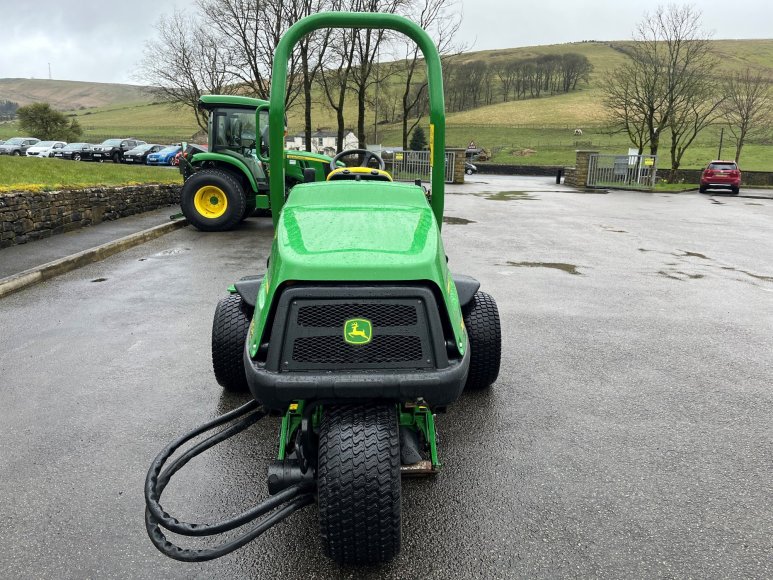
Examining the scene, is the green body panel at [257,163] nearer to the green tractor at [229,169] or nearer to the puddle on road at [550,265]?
the green tractor at [229,169]

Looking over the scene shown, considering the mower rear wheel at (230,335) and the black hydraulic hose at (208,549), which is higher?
the mower rear wheel at (230,335)

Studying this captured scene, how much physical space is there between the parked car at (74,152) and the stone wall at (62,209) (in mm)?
22991

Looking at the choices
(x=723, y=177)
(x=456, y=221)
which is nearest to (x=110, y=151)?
(x=456, y=221)

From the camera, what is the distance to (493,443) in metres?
3.41

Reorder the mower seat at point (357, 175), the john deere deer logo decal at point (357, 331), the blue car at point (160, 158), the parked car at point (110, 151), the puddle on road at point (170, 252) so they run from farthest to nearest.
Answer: the parked car at point (110, 151) < the blue car at point (160, 158) < the puddle on road at point (170, 252) < the mower seat at point (357, 175) < the john deere deer logo decal at point (357, 331)

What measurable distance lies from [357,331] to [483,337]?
1668 millimetres

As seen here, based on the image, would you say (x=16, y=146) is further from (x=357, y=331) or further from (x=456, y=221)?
(x=357, y=331)

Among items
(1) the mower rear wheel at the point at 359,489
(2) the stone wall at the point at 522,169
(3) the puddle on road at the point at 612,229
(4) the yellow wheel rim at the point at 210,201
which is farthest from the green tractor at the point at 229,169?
(2) the stone wall at the point at 522,169

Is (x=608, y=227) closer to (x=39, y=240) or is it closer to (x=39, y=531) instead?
(x=39, y=240)

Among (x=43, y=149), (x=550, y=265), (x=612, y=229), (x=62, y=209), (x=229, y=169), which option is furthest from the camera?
(x=43, y=149)

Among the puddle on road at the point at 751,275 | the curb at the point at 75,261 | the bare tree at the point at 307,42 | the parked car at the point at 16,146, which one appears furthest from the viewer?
the parked car at the point at 16,146

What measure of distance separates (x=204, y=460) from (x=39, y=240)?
301 inches

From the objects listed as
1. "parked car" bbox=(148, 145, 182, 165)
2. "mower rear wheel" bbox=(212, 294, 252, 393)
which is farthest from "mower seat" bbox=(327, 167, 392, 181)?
"parked car" bbox=(148, 145, 182, 165)

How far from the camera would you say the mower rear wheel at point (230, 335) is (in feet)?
12.2
